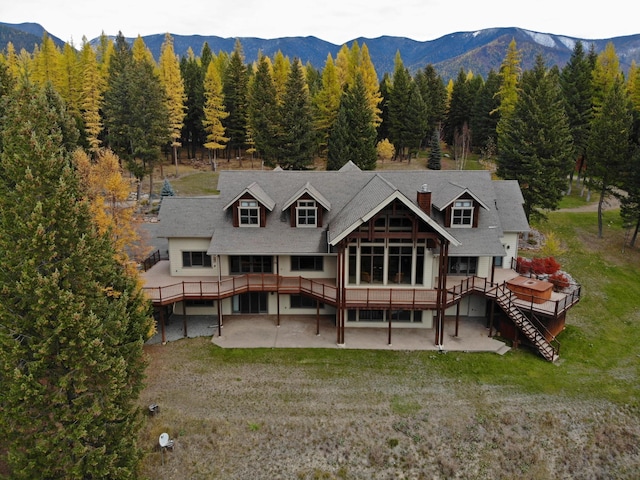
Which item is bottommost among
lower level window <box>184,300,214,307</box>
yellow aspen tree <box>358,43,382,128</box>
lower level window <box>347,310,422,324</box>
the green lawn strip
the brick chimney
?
lower level window <box>347,310,422,324</box>

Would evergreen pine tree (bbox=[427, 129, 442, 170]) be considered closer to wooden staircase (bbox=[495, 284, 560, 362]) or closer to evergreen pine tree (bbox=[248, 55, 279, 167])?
evergreen pine tree (bbox=[248, 55, 279, 167])

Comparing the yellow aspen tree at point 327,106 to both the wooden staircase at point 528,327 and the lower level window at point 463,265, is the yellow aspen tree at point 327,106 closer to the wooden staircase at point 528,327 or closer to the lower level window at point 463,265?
the lower level window at point 463,265

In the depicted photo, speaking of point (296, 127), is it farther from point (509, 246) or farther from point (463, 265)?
point (463, 265)

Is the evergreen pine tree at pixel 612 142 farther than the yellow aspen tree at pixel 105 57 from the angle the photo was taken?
No

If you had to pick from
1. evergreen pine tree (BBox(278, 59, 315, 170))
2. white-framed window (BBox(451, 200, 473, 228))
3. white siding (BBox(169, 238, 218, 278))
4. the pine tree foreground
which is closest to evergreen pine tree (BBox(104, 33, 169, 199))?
evergreen pine tree (BBox(278, 59, 315, 170))

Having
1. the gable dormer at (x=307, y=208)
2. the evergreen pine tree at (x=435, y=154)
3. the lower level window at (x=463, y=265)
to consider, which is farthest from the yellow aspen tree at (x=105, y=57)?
the lower level window at (x=463, y=265)

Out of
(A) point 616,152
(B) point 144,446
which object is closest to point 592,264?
(A) point 616,152

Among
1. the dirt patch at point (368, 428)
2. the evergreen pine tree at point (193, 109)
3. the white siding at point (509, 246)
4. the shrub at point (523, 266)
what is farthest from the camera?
the evergreen pine tree at point (193, 109)
